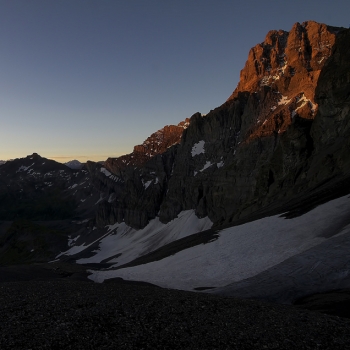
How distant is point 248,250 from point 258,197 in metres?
54.0

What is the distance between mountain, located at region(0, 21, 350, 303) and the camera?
31.3 metres

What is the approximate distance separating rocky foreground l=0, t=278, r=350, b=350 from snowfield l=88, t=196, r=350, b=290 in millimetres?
15927

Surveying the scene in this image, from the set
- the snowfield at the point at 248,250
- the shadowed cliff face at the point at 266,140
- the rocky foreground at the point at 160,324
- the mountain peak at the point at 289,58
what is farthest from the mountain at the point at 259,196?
the rocky foreground at the point at 160,324

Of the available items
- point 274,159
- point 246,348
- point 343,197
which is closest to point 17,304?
point 246,348

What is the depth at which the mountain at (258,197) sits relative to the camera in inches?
1232

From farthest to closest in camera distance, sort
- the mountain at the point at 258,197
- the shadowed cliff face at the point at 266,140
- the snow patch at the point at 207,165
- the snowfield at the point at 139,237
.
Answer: the snow patch at the point at 207,165 < the snowfield at the point at 139,237 < the shadowed cliff face at the point at 266,140 < the mountain at the point at 258,197

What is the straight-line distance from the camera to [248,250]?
37562 mm

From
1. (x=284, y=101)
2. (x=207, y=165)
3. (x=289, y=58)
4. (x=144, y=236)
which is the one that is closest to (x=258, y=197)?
(x=284, y=101)

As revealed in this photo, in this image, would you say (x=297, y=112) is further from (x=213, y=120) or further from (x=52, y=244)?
(x=52, y=244)

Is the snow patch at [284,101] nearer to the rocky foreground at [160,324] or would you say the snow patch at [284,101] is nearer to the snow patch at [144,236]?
the snow patch at [144,236]

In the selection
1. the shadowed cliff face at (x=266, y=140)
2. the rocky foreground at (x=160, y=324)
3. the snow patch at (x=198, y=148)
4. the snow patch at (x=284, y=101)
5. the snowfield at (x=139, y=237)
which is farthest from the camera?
the snow patch at (x=198, y=148)

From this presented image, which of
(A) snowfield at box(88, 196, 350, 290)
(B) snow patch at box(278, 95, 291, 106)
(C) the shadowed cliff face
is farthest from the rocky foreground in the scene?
(B) snow patch at box(278, 95, 291, 106)

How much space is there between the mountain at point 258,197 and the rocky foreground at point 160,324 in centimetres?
662

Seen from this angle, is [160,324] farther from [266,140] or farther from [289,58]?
[289,58]
